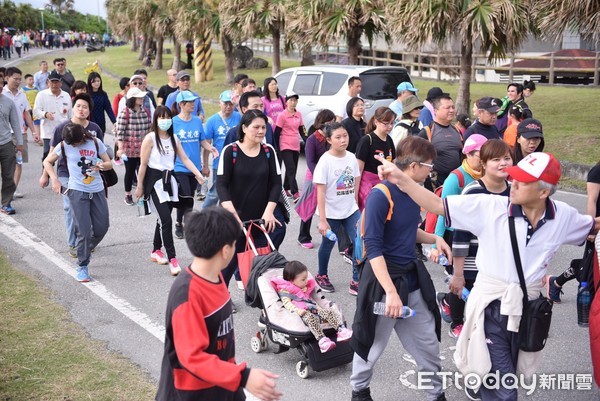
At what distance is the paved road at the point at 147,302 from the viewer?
19.2ft

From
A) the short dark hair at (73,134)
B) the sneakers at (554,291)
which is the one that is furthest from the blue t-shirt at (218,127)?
the sneakers at (554,291)

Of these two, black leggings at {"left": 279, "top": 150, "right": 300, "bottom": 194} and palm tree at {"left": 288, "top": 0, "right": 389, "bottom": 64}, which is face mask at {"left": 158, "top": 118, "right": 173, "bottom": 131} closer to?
black leggings at {"left": 279, "top": 150, "right": 300, "bottom": 194}

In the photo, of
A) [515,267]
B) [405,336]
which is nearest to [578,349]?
[405,336]

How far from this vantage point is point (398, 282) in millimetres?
4992

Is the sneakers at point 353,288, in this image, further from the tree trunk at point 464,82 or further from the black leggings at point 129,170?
the tree trunk at point 464,82

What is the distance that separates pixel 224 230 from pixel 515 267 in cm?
180

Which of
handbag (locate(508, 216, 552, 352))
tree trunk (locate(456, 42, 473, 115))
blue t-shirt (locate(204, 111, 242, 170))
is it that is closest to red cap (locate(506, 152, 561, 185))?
handbag (locate(508, 216, 552, 352))

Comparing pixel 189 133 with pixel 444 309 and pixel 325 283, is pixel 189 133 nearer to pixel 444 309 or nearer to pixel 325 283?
pixel 325 283

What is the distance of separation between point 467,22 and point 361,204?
31.0 feet

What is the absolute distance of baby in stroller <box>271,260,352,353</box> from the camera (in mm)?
5898

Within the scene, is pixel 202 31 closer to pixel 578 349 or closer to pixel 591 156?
pixel 591 156

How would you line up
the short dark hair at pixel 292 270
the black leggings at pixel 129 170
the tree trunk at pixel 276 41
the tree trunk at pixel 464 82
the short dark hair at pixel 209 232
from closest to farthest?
the short dark hair at pixel 209 232 < the short dark hair at pixel 292 270 < the black leggings at pixel 129 170 < the tree trunk at pixel 464 82 < the tree trunk at pixel 276 41

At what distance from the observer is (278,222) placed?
7008 millimetres

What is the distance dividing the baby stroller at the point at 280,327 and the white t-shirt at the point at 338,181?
5.06 ft
